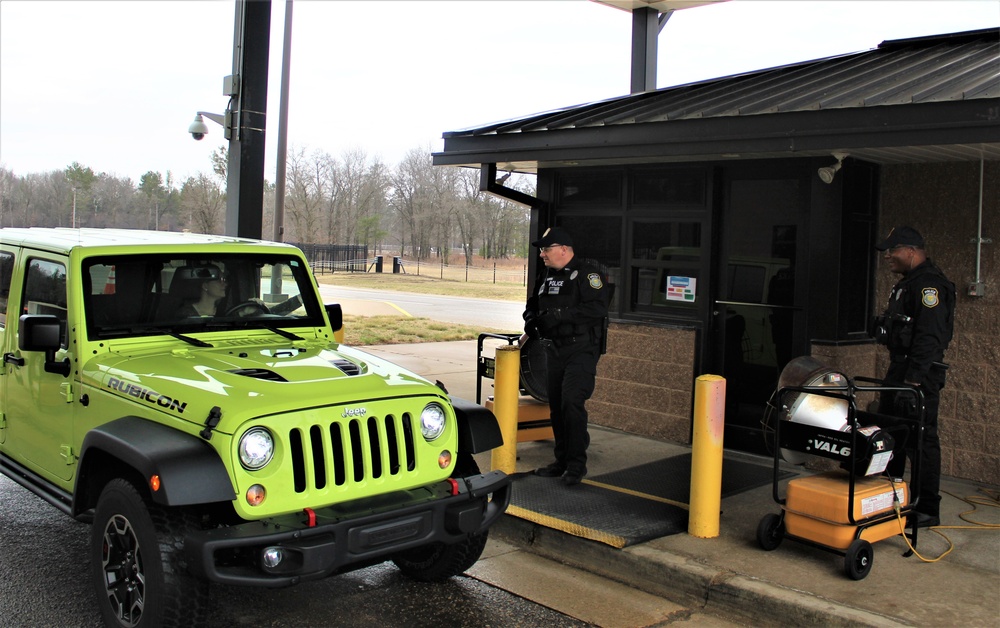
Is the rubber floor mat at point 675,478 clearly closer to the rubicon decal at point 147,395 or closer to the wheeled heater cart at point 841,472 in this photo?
the wheeled heater cart at point 841,472

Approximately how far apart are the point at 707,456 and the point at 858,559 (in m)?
1.02

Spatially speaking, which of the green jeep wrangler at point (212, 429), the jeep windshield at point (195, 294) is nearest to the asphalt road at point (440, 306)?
the jeep windshield at point (195, 294)

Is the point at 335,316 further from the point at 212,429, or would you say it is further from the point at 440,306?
the point at 440,306

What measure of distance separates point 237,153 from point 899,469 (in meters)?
6.96

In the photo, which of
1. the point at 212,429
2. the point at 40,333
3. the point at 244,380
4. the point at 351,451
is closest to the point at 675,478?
the point at 351,451

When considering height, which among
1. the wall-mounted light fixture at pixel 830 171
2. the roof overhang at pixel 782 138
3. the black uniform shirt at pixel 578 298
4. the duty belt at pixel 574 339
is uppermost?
the roof overhang at pixel 782 138

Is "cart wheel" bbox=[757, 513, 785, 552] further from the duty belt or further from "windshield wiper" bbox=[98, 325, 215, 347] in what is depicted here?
"windshield wiper" bbox=[98, 325, 215, 347]

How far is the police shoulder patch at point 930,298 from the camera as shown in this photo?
5434 millimetres

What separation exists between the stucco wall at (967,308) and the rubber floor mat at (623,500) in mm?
1356

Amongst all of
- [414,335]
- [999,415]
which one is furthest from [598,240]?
[414,335]

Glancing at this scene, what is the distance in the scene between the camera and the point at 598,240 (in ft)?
28.3

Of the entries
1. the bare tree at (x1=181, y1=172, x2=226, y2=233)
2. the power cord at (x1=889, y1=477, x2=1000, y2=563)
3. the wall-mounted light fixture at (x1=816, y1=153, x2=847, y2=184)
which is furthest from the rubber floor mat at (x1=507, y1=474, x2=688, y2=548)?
Answer: the bare tree at (x1=181, y1=172, x2=226, y2=233)

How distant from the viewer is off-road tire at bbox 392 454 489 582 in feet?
15.1

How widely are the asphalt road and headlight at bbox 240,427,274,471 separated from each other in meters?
15.5
